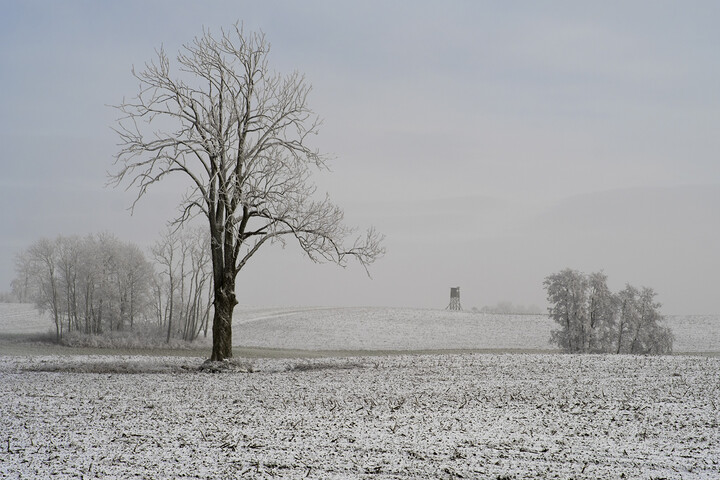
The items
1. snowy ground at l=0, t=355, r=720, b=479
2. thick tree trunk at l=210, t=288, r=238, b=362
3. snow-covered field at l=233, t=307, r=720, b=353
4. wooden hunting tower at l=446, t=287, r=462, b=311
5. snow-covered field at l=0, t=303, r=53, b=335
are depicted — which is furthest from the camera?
wooden hunting tower at l=446, t=287, r=462, b=311

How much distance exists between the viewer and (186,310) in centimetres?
5444

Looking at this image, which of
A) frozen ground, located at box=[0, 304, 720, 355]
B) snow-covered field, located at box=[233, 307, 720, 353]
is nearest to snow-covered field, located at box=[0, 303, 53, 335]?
frozen ground, located at box=[0, 304, 720, 355]

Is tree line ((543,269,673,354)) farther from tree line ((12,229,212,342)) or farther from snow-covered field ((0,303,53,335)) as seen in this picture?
snow-covered field ((0,303,53,335))

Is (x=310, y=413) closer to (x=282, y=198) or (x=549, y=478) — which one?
(x=549, y=478)

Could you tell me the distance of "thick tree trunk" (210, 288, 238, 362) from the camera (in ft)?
76.0

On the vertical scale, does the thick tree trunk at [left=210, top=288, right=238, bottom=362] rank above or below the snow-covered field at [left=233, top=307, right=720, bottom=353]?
above

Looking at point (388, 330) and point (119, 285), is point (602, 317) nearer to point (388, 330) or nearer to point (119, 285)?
point (388, 330)

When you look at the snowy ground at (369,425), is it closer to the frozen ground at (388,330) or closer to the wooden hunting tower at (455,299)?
the frozen ground at (388,330)

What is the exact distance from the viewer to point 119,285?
5259 cm

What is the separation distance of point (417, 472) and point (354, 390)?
7.02 metres

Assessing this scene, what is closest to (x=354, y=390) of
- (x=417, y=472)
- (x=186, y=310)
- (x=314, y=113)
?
(x=417, y=472)

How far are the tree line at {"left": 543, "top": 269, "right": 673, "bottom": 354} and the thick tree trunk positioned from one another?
28.4 metres

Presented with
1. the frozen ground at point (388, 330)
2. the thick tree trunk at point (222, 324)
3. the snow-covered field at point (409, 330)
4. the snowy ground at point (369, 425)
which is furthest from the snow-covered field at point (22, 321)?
the snowy ground at point (369, 425)

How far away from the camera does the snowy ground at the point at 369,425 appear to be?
27.4 feet
